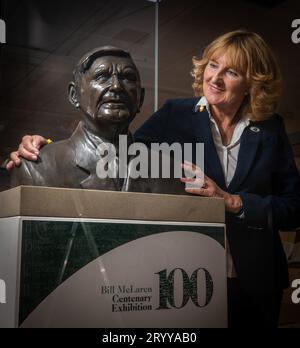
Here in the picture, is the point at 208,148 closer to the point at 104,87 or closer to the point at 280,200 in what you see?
Answer: the point at 280,200

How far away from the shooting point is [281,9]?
1789 mm

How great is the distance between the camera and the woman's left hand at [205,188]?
161 cm

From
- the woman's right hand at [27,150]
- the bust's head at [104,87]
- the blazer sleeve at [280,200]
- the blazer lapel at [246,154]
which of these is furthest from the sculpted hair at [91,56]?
the blazer sleeve at [280,200]

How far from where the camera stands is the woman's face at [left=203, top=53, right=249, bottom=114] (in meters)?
1.72

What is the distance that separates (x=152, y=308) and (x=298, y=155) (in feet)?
2.59

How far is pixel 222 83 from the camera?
5.66ft

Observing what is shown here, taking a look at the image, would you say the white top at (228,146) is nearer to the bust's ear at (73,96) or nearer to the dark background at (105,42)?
the dark background at (105,42)

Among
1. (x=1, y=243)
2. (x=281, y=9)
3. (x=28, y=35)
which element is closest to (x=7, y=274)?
(x=1, y=243)

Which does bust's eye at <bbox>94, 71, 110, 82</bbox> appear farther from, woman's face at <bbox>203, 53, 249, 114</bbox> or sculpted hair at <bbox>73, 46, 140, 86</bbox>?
woman's face at <bbox>203, 53, 249, 114</bbox>

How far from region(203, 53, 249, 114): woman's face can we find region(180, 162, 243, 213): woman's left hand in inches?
11.0

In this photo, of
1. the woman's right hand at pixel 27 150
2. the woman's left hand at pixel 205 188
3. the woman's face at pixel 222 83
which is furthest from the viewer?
the woman's face at pixel 222 83

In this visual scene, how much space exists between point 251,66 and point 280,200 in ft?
1.64

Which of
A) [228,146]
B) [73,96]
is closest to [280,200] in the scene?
[228,146]

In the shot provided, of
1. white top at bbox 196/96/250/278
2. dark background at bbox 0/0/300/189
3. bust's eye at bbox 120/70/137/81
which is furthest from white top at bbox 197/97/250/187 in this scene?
bust's eye at bbox 120/70/137/81
